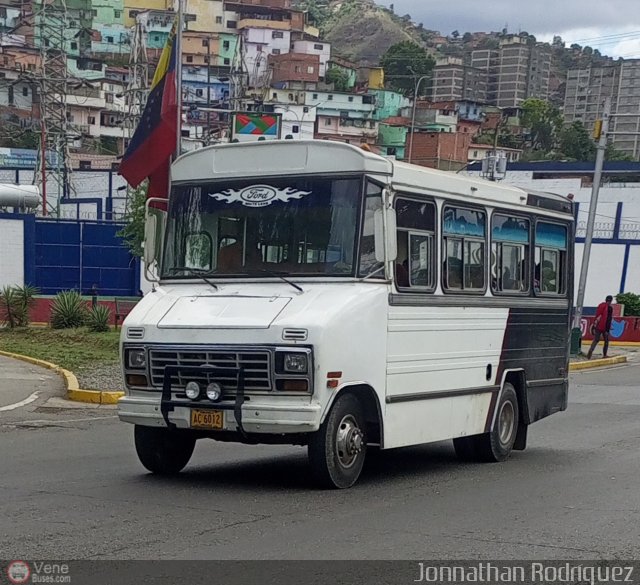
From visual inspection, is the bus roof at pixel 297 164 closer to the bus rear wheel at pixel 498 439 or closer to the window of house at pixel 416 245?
the window of house at pixel 416 245

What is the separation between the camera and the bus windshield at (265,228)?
9.49 metres

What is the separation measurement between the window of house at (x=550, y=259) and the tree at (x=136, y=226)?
27626 millimetres

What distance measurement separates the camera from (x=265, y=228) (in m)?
9.80

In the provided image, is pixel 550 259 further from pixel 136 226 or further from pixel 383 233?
pixel 136 226

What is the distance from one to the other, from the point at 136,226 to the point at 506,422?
30.3 metres

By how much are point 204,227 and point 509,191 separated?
3660 mm

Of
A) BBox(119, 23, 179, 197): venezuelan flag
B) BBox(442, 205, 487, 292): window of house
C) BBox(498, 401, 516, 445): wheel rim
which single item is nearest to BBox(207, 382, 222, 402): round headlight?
BBox(442, 205, 487, 292): window of house

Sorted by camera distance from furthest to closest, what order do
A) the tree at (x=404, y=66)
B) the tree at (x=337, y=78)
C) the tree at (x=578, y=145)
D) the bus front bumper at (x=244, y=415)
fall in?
the tree at (x=404, y=66)
the tree at (x=337, y=78)
the tree at (x=578, y=145)
the bus front bumper at (x=244, y=415)

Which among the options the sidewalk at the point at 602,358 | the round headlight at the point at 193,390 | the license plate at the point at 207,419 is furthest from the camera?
the sidewalk at the point at 602,358

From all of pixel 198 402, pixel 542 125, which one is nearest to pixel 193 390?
pixel 198 402

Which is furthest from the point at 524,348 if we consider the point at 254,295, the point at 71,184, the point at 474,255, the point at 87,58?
the point at 87,58

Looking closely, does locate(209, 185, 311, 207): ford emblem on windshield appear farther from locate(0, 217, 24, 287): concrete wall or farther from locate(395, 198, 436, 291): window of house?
locate(0, 217, 24, 287): concrete wall

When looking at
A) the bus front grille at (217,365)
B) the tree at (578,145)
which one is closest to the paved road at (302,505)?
the bus front grille at (217,365)

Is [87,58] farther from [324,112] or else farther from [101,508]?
[101,508]
